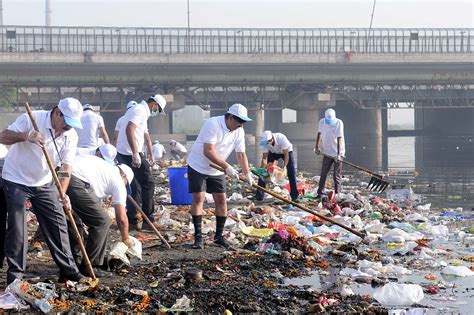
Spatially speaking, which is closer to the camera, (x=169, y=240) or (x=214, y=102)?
(x=169, y=240)

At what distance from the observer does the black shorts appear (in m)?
10.8

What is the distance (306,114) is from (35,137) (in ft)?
213

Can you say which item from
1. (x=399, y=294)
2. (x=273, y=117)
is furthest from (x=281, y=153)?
(x=273, y=117)

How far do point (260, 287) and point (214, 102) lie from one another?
2673 inches

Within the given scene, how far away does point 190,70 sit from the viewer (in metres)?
68.9

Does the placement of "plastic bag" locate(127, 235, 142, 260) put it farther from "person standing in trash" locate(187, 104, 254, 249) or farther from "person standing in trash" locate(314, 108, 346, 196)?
"person standing in trash" locate(314, 108, 346, 196)

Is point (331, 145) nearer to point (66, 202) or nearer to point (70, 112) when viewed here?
point (66, 202)

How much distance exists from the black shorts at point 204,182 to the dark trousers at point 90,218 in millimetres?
2072

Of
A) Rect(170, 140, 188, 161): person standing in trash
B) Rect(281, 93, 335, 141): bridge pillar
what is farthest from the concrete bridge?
Rect(170, 140, 188, 161): person standing in trash

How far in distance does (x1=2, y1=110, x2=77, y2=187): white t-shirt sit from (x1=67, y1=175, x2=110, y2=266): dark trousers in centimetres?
72

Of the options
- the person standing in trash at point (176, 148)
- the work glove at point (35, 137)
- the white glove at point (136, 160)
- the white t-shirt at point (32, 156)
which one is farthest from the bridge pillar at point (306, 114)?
the work glove at point (35, 137)

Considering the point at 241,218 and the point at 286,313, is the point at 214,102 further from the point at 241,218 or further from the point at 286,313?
the point at 286,313

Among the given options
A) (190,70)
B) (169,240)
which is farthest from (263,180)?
(190,70)

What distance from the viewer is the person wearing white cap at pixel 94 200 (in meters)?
8.73
